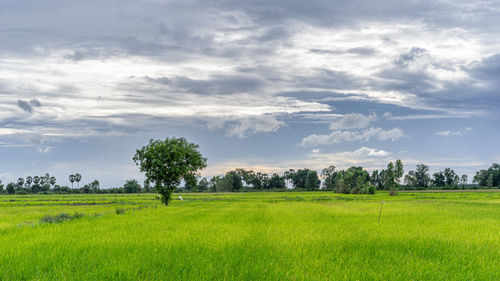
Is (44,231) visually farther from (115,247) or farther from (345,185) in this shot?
(345,185)

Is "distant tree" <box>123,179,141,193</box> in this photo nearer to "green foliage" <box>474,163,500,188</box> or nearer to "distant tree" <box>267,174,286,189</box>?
"distant tree" <box>267,174,286,189</box>

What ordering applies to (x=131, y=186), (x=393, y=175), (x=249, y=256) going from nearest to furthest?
1. (x=249, y=256)
2. (x=393, y=175)
3. (x=131, y=186)

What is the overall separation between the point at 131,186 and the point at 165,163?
89467 millimetres

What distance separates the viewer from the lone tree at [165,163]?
37.3 m

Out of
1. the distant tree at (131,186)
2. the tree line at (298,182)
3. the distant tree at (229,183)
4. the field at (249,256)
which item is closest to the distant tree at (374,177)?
the tree line at (298,182)

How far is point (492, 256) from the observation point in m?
9.82

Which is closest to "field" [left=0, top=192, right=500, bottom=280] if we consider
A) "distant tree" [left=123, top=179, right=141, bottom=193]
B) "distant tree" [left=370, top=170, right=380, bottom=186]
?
"distant tree" [left=123, top=179, right=141, bottom=193]

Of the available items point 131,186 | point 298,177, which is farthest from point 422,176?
Answer: point 131,186

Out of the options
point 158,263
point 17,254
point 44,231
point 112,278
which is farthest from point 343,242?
point 44,231

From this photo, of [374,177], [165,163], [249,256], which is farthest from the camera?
[374,177]

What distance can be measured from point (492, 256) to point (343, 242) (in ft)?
14.1

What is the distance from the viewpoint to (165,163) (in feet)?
124

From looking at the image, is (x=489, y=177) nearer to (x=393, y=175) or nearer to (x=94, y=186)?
(x=393, y=175)

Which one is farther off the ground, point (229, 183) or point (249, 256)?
point (249, 256)
